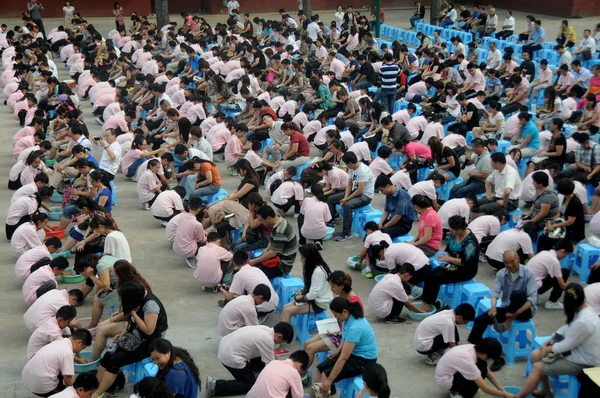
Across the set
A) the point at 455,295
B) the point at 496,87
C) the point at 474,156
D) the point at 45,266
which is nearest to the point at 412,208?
the point at 455,295

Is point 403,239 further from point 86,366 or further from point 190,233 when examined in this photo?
point 86,366

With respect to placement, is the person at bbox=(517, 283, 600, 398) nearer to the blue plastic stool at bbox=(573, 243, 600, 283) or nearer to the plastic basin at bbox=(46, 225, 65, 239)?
the blue plastic stool at bbox=(573, 243, 600, 283)

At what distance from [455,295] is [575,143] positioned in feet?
15.5

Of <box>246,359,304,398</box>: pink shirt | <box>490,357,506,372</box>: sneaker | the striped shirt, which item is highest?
the striped shirt

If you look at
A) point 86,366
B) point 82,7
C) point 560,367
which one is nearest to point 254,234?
point 86,366

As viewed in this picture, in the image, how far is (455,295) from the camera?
870 centimetres

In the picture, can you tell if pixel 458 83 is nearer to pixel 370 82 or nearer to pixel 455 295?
pixel 370 82

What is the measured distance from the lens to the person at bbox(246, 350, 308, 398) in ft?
21.4

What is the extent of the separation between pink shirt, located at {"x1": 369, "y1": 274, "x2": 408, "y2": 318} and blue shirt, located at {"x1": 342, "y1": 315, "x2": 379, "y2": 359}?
1.35m

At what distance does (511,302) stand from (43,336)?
4.43 meters

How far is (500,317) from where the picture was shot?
7684 mm

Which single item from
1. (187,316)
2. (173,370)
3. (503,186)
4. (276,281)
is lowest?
(187,316)

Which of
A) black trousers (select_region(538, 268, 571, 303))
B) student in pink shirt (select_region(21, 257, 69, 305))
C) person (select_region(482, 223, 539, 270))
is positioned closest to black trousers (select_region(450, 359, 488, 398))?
black trousers (select_region(538, 268, 571, 303))

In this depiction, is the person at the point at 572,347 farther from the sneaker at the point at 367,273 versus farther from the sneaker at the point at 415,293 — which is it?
the sneaker at the point at 367,273
